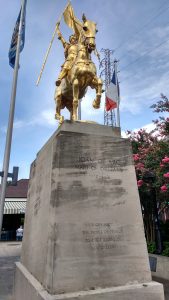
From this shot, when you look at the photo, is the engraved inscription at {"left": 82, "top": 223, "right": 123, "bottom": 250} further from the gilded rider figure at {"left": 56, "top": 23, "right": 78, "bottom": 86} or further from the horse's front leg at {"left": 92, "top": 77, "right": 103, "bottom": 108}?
the gilded rider figure at {"left": 56, "top": 23, "right": 78, "bottom": 86}

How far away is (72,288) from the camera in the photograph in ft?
13.6

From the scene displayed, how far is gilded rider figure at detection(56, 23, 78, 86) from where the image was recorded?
621 centimetres

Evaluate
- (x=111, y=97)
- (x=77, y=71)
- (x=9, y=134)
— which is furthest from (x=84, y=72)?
(x=9, y=134)

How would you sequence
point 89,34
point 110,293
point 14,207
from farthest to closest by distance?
point 14,207
point 89,34
point 110,293

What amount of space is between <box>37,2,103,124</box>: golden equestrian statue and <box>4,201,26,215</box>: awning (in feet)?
65.3

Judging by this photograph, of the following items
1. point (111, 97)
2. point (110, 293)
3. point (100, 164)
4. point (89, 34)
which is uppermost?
point (111, 97)

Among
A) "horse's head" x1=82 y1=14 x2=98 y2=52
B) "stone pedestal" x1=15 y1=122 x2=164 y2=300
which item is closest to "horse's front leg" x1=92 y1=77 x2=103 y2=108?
"horse's head" x1=82 y1=14 x2=98 y2=52

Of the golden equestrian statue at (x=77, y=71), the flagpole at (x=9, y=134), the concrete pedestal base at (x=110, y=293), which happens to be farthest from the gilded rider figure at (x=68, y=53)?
the flagpole at (x=9, y=134)

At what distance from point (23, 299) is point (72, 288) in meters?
1.29

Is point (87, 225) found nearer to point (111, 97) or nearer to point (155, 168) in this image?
point (155, 168)

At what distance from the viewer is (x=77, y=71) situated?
18.9 ft

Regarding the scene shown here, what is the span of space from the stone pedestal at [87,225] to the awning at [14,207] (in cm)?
1995

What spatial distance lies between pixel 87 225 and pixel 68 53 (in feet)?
12.8

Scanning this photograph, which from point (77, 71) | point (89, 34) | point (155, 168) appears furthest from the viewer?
point (155, 168)
